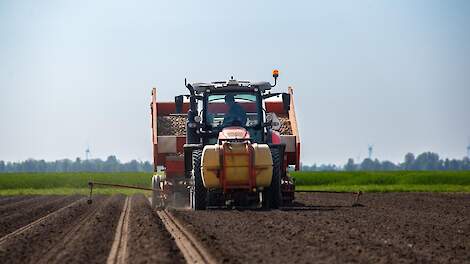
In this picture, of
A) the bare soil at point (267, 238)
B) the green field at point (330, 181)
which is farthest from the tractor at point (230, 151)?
the green field at point (330, 181)

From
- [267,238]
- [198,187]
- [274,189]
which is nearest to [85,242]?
[267,238]

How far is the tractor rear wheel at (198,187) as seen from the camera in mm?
18562

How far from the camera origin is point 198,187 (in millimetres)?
18625

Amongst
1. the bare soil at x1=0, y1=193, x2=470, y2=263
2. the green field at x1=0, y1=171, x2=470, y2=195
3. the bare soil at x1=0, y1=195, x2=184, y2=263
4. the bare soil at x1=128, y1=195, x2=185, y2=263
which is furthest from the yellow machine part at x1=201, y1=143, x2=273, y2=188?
the green field at x1=0, y1=171, x2=470, y2=195

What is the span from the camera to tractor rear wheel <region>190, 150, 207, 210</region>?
18.6 metres

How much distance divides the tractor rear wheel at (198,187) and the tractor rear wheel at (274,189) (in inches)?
55.5

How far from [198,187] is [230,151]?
4.17ft

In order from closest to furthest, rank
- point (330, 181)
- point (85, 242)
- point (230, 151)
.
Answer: point (85, 242), point (230, 151), point (330, 181)

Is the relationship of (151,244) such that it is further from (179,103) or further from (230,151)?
(179,103)

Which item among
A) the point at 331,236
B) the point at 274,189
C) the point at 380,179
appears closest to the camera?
the point at 331,236

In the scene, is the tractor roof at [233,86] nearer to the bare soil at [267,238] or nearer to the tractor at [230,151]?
the tractor at [230,151]

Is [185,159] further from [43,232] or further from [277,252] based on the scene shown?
[277,252]

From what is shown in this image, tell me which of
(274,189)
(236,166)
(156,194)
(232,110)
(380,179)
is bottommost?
(156,194)

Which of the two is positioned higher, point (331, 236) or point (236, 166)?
point (236, 166)
